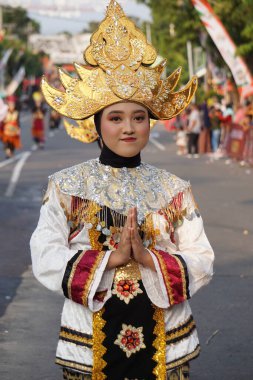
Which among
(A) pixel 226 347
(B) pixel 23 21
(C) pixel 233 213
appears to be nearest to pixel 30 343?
(A) pixel 226 347

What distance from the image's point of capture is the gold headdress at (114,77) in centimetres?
434

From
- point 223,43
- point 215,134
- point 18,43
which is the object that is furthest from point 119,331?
point 18,43

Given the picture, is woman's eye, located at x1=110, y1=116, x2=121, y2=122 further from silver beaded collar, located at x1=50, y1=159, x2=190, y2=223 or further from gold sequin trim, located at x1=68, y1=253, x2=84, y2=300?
gold sequin trim, located at x1=68, y1=253, x2=84, y2=300

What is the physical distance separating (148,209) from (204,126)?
29.9 metres

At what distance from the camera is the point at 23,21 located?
17000 centimetres

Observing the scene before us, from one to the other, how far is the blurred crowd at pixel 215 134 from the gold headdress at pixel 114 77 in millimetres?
24770

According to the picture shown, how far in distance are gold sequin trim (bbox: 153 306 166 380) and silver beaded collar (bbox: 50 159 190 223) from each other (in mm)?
368

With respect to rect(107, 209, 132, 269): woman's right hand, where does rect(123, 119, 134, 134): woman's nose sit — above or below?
above

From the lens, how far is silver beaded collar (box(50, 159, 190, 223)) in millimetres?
4398

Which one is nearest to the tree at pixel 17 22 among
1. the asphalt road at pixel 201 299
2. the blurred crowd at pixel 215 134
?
the blurred crowd at pixel 215 134

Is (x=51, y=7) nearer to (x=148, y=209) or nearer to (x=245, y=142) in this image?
(x=245, y=142)

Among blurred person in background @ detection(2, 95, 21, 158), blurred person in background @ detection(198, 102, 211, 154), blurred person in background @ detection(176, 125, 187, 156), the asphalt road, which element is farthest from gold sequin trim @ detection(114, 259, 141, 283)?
blurred person in background @ detection(198, 102, 211, 154)

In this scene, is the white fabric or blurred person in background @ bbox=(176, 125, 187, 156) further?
blurred person in background @ bbox=(176, 125, 187, 156)

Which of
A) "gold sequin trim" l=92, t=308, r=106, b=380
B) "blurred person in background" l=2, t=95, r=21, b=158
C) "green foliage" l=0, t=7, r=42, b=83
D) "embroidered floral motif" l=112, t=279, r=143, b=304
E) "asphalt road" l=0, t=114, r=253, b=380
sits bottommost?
"green foliage" l=0, t=7, r=42, b=83
